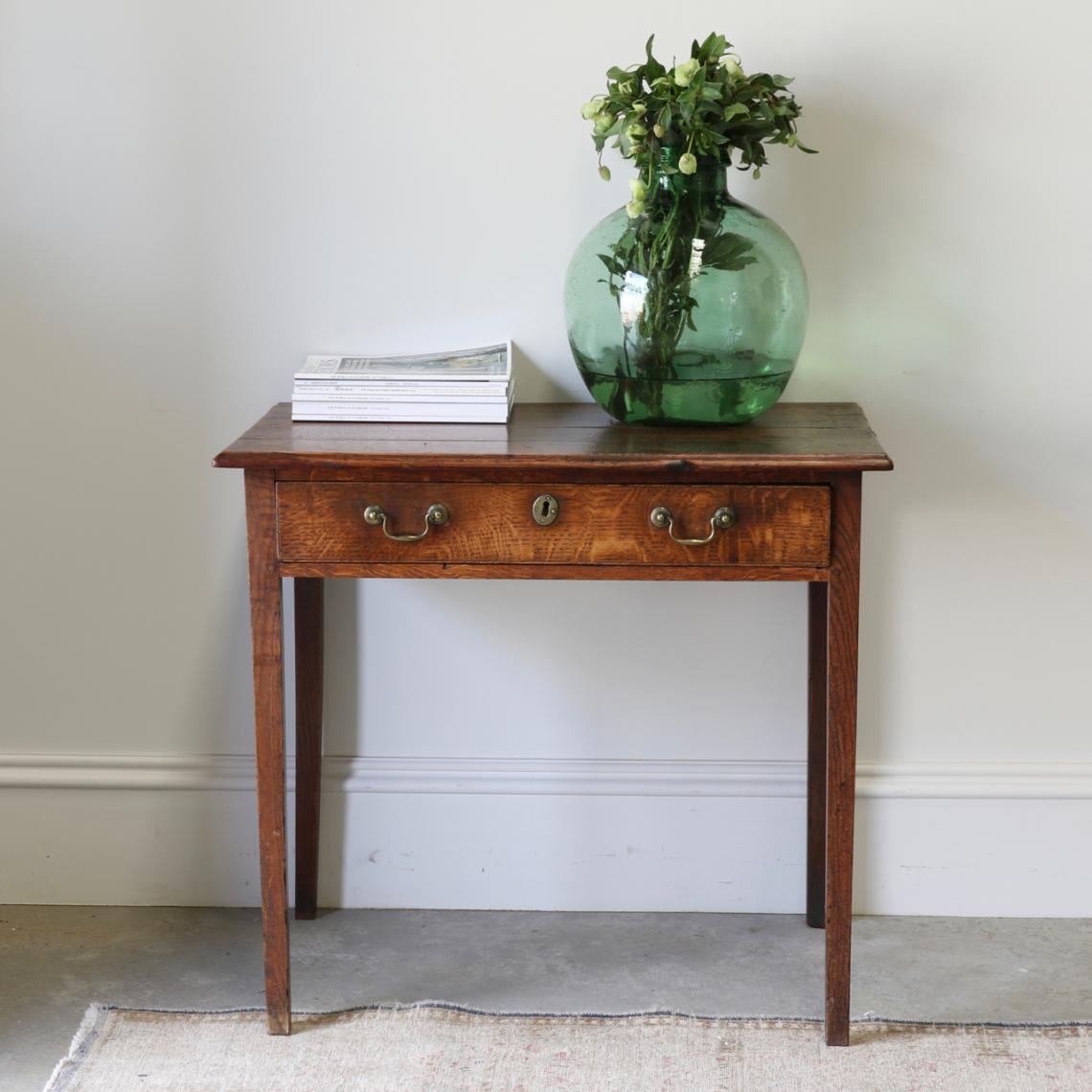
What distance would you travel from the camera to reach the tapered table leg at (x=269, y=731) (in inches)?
67.8

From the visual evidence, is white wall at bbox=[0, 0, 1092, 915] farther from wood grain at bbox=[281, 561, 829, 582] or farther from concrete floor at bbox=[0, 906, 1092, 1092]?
wood grain at bbox=[281, 561, 829, 582]

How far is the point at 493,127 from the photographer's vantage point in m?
2.02

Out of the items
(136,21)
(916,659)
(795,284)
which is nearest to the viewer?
(795,284)

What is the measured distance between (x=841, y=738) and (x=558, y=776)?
59 cm

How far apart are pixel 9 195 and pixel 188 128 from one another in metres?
0.29

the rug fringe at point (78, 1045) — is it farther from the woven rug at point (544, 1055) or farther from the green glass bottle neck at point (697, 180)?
the green glass bottle neck at point (697, 180)

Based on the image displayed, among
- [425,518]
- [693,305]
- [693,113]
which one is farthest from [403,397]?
[693,113]

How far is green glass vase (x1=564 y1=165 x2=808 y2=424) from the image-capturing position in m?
1.78

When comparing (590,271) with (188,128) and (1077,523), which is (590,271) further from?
(1077,523)

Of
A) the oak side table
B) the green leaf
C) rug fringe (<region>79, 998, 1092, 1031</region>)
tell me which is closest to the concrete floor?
rug fringe (<region>79, 998, 1092, 1031</region>)

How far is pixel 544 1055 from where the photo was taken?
184 cm

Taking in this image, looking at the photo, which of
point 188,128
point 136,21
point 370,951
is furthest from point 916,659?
point 136,21

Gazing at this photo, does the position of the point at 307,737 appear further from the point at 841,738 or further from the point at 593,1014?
the point at 841,738

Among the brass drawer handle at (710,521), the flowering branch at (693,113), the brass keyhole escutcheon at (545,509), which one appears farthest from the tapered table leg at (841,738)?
the flowering branch at (693,113)
